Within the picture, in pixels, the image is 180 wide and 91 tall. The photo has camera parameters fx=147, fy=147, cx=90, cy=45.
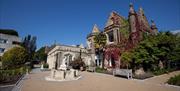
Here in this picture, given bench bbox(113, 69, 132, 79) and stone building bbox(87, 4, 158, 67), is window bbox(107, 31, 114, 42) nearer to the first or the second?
stone building bbox(87, 4, 158, 67)

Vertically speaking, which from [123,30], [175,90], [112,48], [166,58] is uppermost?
[123,30]

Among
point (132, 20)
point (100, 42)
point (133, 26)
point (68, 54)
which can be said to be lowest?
point (68, 54)

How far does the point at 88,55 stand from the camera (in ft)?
109

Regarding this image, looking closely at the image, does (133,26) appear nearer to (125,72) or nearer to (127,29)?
(127,29)

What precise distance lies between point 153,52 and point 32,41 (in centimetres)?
4203

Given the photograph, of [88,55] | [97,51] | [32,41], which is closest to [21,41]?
[32,41]

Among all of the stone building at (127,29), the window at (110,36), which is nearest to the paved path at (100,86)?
the stone building at (127,29)

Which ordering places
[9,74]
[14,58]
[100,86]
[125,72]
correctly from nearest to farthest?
[100,86] < [125,72] < [9,74] < [14,58]

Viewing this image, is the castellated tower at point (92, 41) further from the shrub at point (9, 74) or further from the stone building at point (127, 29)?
the shrub at point (9, 74)

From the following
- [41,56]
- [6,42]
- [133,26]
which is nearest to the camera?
[133,26]

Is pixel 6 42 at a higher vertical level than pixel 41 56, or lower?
higher

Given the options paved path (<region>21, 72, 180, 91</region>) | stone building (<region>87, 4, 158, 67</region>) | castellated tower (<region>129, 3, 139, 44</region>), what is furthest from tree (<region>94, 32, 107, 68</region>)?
paved path (<region>21, 72, 180, 91</region>)

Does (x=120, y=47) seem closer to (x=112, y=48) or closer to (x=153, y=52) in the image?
(x=112, y=48)

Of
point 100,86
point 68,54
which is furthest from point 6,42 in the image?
point 100,86
